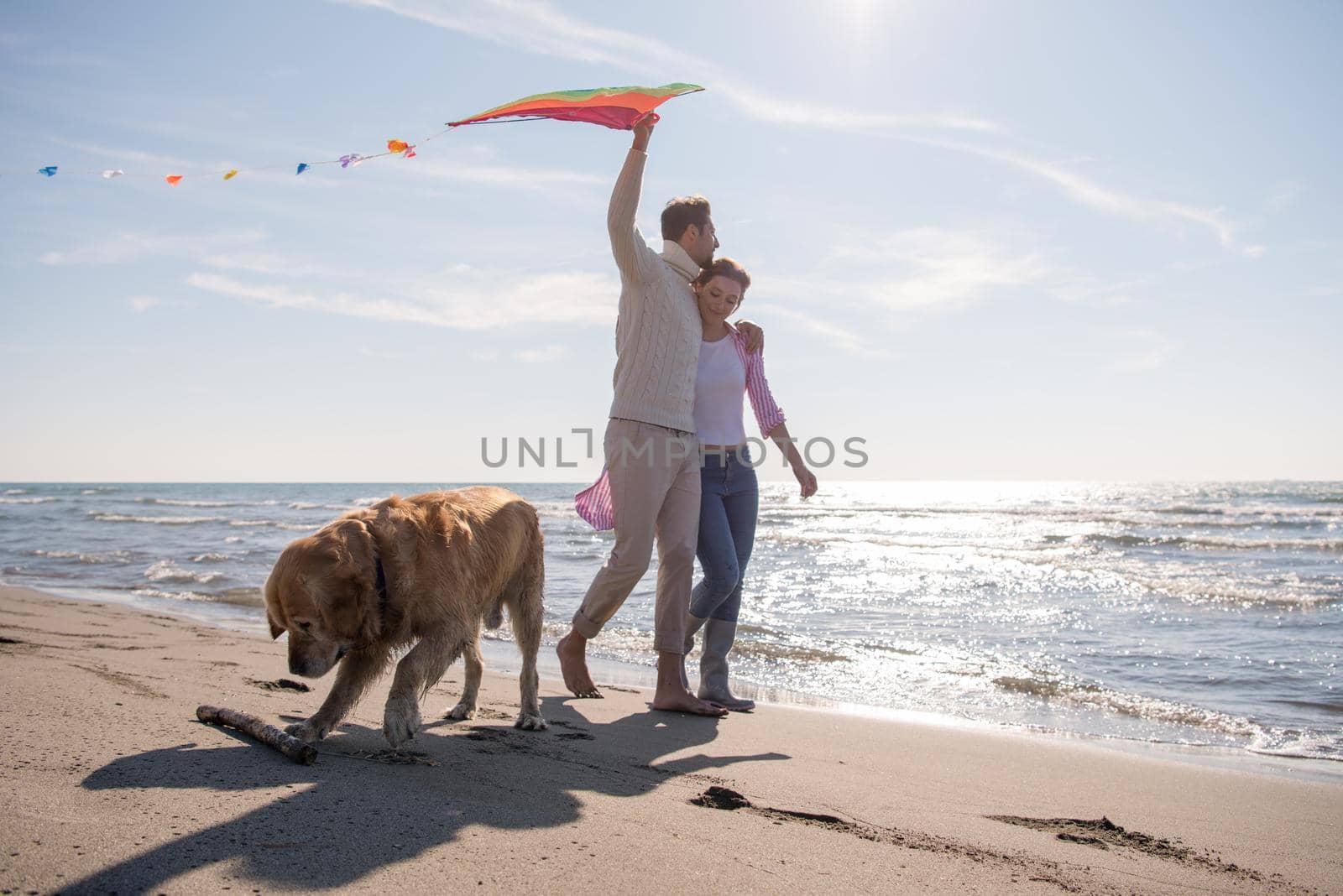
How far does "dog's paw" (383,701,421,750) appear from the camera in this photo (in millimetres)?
3100

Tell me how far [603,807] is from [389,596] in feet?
3.44

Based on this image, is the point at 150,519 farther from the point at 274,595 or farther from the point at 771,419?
the point at 274,595

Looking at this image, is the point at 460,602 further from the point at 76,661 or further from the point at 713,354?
the point at 76,661

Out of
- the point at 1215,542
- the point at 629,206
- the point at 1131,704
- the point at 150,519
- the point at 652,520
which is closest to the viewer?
the point at 629,206

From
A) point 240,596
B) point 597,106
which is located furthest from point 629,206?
point 240,596

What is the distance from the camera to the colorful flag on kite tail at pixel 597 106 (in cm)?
392

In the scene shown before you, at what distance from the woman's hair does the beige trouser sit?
832 mm

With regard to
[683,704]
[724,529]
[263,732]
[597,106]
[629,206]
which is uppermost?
[597,106]

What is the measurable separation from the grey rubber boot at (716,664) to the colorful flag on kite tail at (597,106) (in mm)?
2655

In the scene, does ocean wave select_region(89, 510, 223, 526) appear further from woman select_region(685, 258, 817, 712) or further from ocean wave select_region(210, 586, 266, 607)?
woman select_region(685, 258, 817, 712)

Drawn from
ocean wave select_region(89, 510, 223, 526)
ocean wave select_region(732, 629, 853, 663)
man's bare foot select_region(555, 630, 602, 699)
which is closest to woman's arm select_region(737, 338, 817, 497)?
man's bare foot select_region(555, 630, 602, 699)

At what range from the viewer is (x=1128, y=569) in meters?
13.4

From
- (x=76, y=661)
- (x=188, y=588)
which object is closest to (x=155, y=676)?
(x=76, y=661)

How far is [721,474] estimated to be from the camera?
4824 mm
